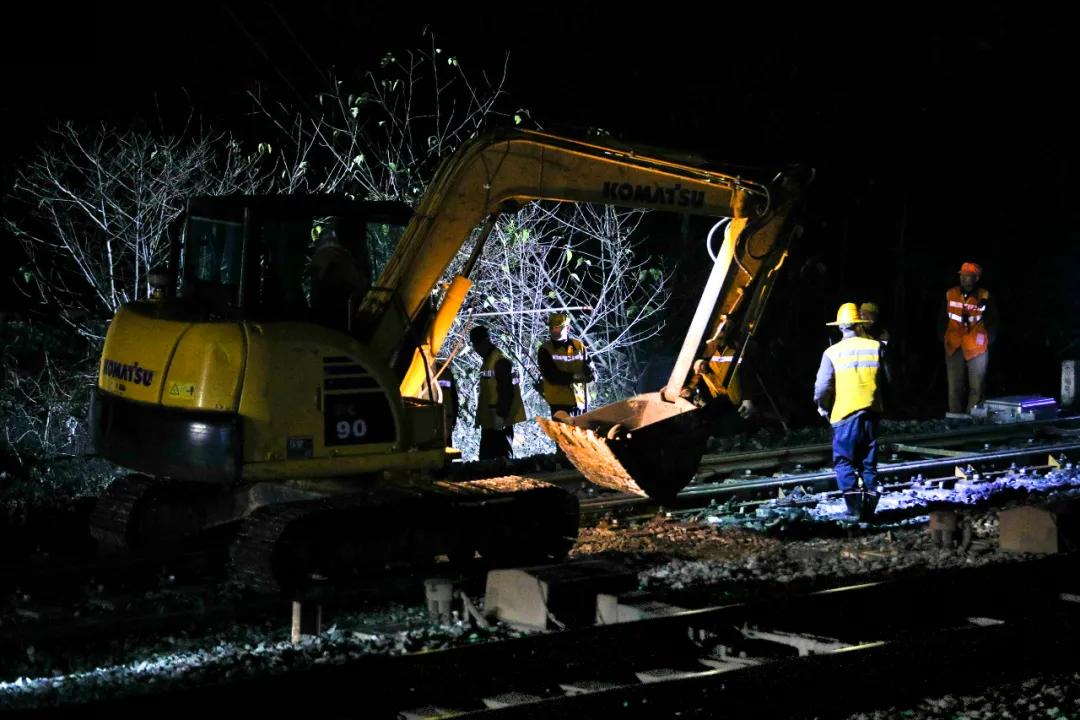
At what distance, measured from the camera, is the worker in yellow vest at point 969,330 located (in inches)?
690

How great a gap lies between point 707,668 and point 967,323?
11.6 m

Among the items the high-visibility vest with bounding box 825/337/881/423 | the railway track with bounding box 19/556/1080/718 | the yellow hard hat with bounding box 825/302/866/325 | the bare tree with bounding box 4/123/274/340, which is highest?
the bare tree with bounding box 4/123/274/340

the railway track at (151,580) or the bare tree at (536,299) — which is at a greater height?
the bare tree at (536,299)

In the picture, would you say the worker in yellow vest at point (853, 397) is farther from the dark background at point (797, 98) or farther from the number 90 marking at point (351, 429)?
the dark background at point (797, 98)

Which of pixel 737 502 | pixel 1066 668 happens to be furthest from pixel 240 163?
pixel 1066 668

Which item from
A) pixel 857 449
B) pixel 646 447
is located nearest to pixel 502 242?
pixel 857 449

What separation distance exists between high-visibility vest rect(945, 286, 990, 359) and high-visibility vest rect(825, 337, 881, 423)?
21.5 feet

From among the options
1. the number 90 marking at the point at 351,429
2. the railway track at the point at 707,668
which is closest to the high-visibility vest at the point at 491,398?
the number 90 marking at the point at 351,429

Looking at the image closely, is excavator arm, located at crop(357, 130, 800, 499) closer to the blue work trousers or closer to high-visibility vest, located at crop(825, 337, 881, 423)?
high-visibility vest, located at crop(825, 337, 881, 423)

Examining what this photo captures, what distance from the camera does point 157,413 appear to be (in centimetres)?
868

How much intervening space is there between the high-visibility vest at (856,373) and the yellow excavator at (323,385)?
2.18m

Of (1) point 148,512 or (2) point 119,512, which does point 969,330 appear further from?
(2) point 119,512

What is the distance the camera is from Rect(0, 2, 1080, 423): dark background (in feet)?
72.5

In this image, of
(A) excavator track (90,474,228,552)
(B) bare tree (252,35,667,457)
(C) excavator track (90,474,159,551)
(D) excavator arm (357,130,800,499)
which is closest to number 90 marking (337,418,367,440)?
(D) excavator arm (357,130,800,499)
